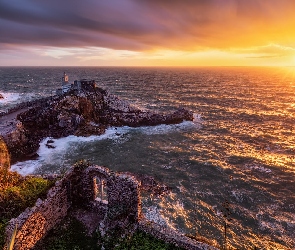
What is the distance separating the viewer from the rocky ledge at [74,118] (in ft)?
136

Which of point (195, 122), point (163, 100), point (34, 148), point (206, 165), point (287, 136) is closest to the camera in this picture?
point (206, 165)

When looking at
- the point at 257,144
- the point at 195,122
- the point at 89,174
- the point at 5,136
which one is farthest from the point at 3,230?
the point at 195,122

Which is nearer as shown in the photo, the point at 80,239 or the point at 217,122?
the point at 80,239

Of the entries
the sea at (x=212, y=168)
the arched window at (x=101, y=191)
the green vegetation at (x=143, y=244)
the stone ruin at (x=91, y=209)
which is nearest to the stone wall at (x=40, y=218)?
the stone ruin at (x=91, y=209)

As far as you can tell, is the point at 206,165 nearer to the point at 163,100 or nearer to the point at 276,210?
the point at 276,210

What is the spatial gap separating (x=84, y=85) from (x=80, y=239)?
5454 centimetres

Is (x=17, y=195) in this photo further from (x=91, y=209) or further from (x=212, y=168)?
(x=212, y=168)

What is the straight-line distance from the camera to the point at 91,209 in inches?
816

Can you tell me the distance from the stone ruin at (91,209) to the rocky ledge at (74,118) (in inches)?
858

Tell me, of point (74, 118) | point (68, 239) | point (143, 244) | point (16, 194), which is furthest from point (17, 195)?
point (74, 118)

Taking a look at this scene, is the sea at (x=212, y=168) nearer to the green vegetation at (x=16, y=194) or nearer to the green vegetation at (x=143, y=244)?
the green vegetation at (x=143, y=244)

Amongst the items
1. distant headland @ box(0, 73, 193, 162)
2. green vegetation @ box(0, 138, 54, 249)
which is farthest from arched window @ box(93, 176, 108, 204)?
distant headland @ box(0, 73, 193, 162)

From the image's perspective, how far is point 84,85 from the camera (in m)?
68.0

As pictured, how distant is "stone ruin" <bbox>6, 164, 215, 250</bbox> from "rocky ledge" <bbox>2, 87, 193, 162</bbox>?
21800 mm
